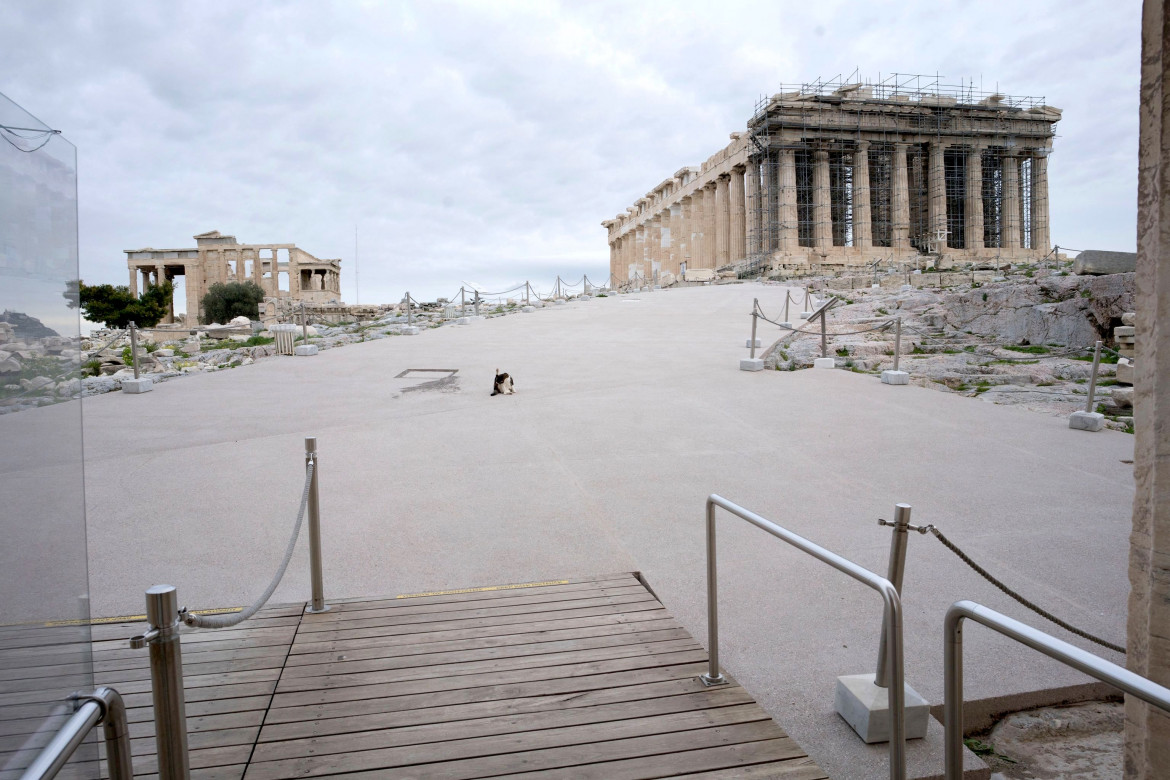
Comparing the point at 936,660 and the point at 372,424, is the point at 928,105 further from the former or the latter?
the point at 936,660

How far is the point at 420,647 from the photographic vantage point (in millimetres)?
3559

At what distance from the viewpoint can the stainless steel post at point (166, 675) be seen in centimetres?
175

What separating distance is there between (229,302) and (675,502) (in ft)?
189

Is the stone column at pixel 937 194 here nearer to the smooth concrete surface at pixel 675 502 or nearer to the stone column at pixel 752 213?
the stone column at pixel 752 213

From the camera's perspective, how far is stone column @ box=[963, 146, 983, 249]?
1809 inches

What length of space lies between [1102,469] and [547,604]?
6.08 meters

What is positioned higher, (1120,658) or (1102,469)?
(1102,469)

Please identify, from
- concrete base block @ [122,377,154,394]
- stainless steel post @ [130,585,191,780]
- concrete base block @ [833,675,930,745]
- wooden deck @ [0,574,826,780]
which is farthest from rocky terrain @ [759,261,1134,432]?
concrete base block @ [122,377,154,394]

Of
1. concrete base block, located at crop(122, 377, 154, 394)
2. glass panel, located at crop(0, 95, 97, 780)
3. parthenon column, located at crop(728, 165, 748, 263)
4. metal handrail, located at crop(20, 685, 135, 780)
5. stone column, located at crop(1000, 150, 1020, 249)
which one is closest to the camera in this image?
metal handrail, located at crop(20, 685, 135, 780)

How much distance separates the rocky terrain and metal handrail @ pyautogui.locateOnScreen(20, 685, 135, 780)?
10.7 meters

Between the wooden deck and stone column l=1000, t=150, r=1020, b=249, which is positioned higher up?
stone column l=1000, t=150, r=1020, b=249

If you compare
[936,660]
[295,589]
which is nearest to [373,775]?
[295,589]

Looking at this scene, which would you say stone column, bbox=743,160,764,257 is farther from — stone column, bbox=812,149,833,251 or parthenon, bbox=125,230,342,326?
parthenon, bbox=125,230,342,326

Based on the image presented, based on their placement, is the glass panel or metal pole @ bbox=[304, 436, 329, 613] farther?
metal pole @ bbox=[304, 436, 329, 613]
